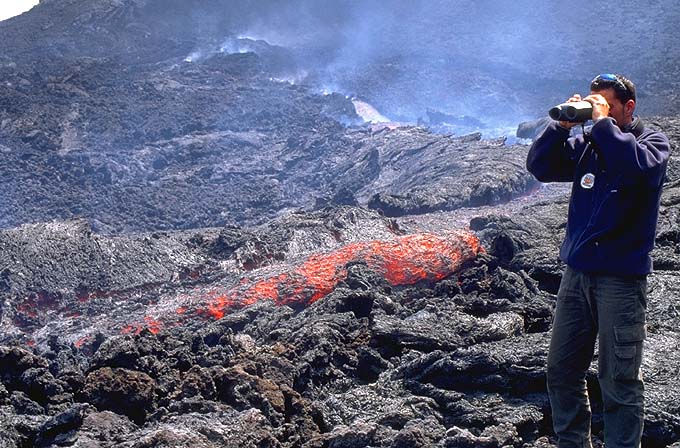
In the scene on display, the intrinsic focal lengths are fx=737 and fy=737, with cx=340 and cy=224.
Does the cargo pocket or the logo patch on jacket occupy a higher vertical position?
the logo patch on jacket

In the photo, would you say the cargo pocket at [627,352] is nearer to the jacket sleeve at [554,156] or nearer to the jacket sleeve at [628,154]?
the jacket sleeve at [628,154]

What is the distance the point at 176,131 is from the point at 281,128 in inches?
138

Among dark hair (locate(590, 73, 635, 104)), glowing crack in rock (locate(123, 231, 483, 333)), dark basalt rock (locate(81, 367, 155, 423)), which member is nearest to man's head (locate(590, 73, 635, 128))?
dark hair (locate(590, 73, 635, 104))

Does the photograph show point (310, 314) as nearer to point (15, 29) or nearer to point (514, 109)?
point (514, 109)

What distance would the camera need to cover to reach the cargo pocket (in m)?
3.79

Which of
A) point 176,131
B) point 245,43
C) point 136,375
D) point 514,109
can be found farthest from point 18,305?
point 245,43

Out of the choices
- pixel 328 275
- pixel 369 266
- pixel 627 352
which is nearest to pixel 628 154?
pixel 627 352

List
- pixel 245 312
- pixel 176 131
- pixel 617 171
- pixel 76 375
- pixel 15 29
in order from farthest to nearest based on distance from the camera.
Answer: pixel 15 29 < pixel 176 131 < pixel 245 312 < pixel 76 375 < pixel 617 171

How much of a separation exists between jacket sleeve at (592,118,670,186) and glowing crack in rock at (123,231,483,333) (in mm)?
5051

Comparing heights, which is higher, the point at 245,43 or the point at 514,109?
the point at 245,43

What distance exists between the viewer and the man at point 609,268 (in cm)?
379

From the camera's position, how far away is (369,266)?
8.84 metres

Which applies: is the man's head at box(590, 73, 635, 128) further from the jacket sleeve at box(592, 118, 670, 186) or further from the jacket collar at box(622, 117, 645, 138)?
the jacket sleeve at box(592, 118, 670, 186)

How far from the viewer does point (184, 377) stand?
5.28m
